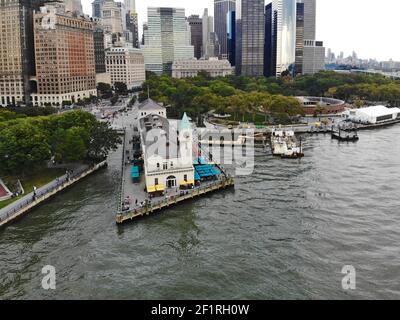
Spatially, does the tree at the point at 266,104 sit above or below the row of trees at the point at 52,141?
above

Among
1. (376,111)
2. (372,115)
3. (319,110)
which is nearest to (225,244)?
(372,115)

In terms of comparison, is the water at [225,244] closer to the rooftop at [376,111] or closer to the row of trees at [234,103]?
the row of trees at [234,103]

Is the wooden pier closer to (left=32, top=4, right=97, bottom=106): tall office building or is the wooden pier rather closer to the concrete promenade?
the concrete promenade

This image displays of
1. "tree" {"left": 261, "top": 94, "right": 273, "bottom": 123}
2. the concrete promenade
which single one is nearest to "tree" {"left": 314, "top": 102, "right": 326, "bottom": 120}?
"tree" {"left": 261, "top": 94, "right": 273, "bottom": 123}

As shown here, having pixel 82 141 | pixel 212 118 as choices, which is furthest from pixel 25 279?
pixel 212 118

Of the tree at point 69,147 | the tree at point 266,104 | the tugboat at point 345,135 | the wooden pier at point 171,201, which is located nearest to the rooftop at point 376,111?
the tugboat at point 345,135

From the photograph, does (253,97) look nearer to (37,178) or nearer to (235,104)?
Result: (235,104)
